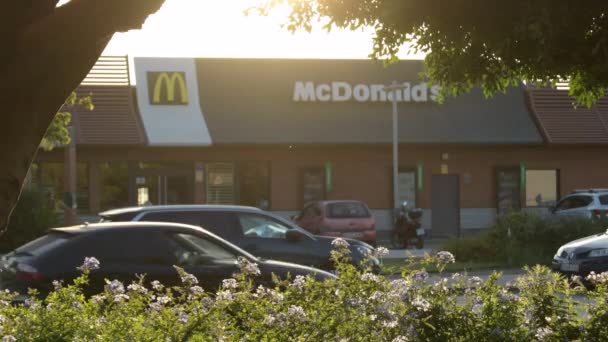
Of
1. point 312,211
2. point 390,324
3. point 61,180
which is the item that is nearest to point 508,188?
point 312,211

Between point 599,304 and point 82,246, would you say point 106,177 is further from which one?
point 599,304

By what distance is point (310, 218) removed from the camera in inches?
1364

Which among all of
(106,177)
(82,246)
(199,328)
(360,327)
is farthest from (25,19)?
(106,177)

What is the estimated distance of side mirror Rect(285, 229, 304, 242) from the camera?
19.0 metres

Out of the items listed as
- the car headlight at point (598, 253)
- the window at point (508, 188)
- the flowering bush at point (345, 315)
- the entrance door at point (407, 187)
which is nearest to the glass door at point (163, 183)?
the entrance door at point (407, 187)

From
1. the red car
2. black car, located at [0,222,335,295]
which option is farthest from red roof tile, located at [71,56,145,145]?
black car, located at [0,222,335,295]

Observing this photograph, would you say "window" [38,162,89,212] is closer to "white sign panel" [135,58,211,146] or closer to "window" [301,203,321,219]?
"white sign panel" [135,58,211,146]

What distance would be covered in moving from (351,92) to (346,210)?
1061 cm

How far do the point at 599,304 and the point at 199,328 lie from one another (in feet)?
9.06

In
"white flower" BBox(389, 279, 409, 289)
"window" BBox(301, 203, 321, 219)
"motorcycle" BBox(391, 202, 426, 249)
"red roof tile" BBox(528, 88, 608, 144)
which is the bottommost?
"motorcycle" BBox(391, 202, 426, 249)

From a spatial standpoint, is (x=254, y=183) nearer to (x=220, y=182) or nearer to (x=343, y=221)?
(x=220, y=182)

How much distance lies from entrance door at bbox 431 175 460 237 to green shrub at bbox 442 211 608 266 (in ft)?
51.2

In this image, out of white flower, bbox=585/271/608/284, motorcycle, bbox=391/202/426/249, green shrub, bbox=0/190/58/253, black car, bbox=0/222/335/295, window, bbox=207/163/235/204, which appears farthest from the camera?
window, bbox=207/163/235/204

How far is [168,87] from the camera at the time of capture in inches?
1651
